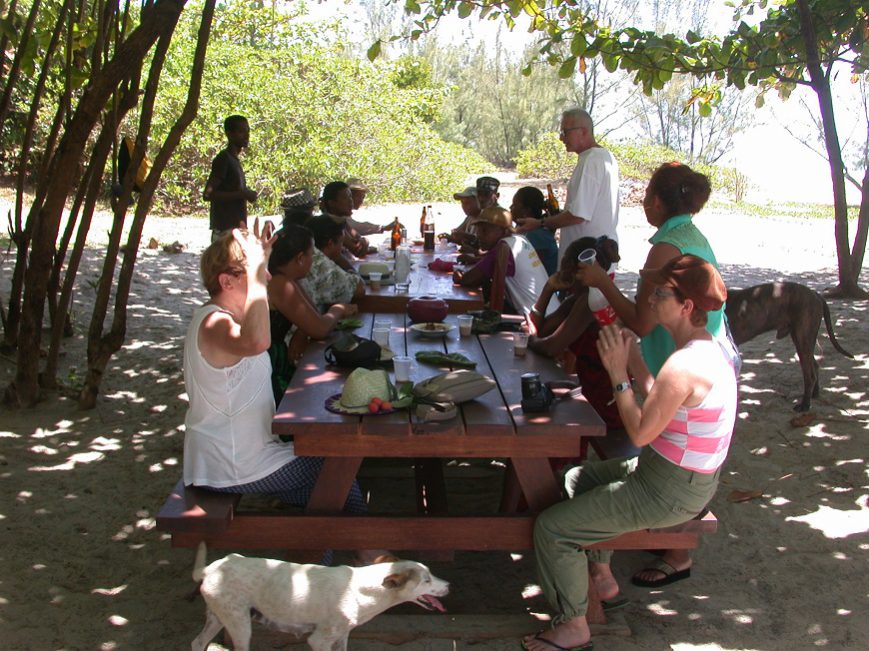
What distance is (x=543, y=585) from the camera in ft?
9.64

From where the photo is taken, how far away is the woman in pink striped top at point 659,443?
2666 millimetres

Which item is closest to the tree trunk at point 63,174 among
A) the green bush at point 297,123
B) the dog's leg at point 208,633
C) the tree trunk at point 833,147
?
the dog's leg at point 208,633

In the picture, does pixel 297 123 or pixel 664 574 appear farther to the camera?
pixel 297 123

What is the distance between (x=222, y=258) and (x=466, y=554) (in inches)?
69.5

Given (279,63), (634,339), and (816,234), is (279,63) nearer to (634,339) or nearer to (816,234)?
(816,234)

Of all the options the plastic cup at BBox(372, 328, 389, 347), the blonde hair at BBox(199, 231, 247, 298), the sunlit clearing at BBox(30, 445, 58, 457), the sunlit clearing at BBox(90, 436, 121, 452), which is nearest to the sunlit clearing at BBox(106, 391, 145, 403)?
the sunlit clearing at BBox(90, 436, 121, 452)

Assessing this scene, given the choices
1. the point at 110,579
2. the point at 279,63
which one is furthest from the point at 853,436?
the point at 279,63

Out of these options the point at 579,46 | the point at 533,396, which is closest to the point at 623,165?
the point at 579,46

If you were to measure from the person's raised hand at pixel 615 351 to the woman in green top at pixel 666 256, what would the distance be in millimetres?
555

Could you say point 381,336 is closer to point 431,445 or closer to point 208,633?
point 431,445

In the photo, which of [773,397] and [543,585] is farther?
[773,397]

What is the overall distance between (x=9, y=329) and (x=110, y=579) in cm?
337

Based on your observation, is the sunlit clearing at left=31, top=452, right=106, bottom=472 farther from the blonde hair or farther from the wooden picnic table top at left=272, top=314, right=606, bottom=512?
the blonde hair

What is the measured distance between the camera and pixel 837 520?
13.5ft
